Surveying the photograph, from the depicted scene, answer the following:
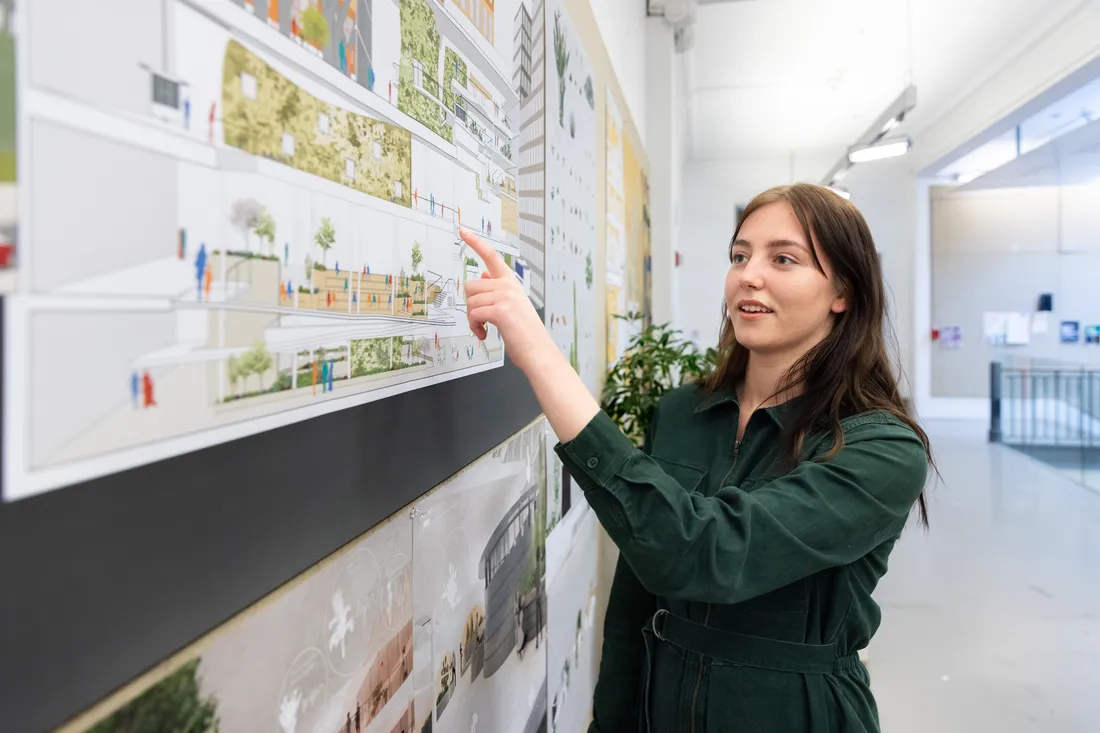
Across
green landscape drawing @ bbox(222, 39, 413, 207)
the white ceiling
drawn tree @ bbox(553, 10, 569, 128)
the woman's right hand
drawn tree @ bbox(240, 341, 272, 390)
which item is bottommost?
drawn tree @ bbox(240, 341, 272, 390)

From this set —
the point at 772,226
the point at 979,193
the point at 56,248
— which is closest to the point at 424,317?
the point at 56,248

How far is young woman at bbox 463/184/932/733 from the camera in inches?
33.0

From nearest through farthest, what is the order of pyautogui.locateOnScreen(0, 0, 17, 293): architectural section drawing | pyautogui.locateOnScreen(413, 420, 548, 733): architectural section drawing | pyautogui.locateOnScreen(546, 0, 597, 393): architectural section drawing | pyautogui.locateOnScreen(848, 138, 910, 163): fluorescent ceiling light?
pyautogui.locateOnScreen(0, 0, 17, 293): architectural section drawing → pyautogui.locateOnScreen(413, 420, 548, 733): architectural section drawing → pyautogui.locateOnScreen(546, 0, 597, 393): architectural section drawing → pyautogui.locateOnScreen(848, 138, 910, 163): fluorescent ceiling light

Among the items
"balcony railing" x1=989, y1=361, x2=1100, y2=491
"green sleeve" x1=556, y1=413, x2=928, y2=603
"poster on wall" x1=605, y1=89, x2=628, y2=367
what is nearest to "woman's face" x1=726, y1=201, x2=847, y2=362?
"green sleeve" x1=556, y1=413, x2=928, y2=603

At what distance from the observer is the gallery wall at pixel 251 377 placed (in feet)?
1.19

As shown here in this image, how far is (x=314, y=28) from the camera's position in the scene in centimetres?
59

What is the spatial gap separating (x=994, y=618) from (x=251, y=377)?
14.3 ft

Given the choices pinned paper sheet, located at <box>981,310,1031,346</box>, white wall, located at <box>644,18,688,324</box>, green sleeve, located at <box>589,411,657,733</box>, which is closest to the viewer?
green sleeve, located at <box>589,411,657,733</box>

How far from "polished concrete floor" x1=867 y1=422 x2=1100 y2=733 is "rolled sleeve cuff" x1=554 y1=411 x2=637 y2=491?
1367 millimetres

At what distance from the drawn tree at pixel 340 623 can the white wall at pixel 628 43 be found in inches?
82.6

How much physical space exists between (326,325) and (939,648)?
375 centimetres

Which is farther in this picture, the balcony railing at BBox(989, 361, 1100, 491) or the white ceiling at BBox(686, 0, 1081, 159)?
the balcony railing at BBox(989, 361, 1100, 491)

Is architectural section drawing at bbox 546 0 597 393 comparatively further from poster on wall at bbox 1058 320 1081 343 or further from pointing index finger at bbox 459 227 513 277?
poster on wall at bbox 1058 320 1081 343

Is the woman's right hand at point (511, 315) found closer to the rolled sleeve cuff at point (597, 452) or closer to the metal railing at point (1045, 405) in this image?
the rolled sleeve cuff at point (597, 452)
